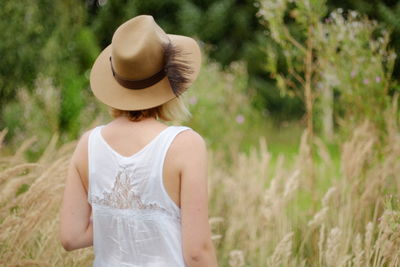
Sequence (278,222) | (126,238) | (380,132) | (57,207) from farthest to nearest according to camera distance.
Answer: (380,132), (278,222), (57,207), (126,238)

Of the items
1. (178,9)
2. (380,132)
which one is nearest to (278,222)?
(380,132)

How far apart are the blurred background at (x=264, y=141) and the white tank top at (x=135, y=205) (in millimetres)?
608

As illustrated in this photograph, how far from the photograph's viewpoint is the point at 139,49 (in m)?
1.72

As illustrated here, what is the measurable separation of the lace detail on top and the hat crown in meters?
0.32

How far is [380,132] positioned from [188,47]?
264cm

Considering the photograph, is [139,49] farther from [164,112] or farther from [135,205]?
[135,205]

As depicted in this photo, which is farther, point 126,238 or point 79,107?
point 79,107

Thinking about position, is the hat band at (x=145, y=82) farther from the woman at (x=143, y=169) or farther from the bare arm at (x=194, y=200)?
the bare arm at (x=194, y=200)

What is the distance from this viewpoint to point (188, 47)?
1843 millimetres

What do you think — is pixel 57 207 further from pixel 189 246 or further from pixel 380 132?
pixel 380 132

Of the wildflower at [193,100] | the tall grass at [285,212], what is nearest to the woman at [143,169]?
the tall grass at [285,212]

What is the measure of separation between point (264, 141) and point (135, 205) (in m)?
2.08

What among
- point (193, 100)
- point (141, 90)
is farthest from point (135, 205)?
point (193, 100)

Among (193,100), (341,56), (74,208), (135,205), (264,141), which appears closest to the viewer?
(135,205)
